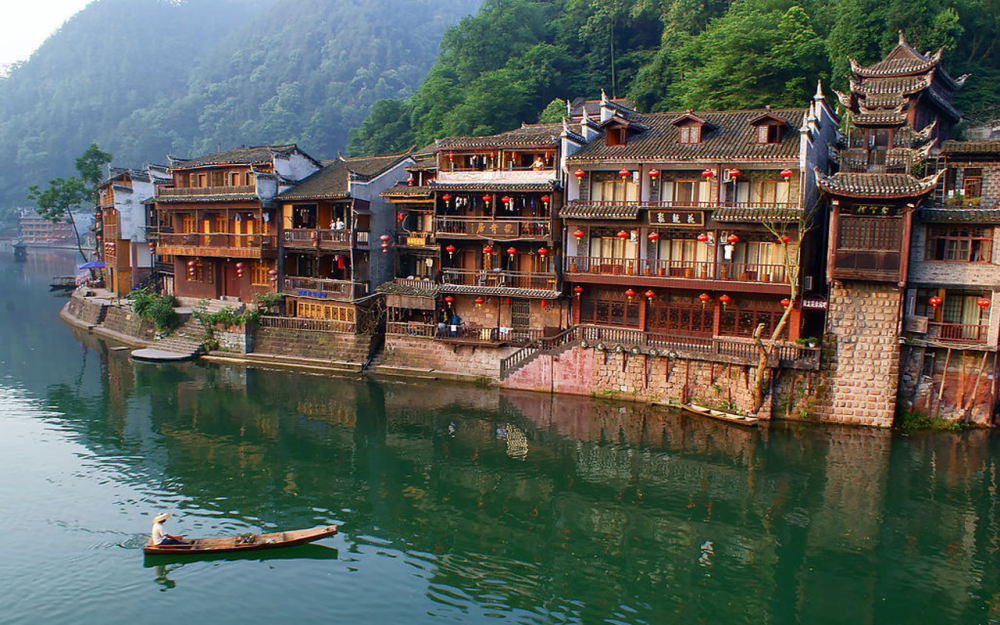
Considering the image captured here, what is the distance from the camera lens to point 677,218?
106 feet

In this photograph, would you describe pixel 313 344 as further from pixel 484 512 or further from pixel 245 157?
pixel 484 512

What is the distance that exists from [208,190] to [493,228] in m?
20.7

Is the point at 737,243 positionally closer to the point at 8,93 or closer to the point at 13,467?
the point at 13,467

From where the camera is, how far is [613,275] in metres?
33.8

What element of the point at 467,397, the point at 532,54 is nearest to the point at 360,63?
the point at 532,54

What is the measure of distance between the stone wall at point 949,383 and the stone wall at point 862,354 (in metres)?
0.92

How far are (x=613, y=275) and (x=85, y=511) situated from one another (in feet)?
74.1

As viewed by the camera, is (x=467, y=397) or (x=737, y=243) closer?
(x=737, y=243)

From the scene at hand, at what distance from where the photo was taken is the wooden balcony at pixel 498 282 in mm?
35781

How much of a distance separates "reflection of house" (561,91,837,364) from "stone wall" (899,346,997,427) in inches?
170

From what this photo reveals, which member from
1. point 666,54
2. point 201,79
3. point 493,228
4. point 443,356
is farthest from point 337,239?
point 201,79

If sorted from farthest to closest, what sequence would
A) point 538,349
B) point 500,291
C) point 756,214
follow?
point 500,291 < point 538,349 < point 756,214

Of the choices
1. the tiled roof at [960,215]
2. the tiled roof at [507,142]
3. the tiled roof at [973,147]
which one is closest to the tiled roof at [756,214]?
the tiled roof at [960,215]

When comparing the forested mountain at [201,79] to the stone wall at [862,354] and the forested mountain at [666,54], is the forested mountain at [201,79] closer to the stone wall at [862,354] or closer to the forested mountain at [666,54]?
the forested mountain at [666,54]
